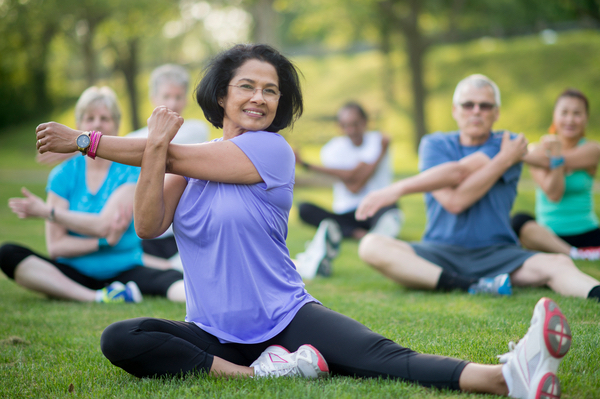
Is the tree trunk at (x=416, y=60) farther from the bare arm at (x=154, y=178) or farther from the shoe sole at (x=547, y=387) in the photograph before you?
the shoe sole at (x=547, y=387)

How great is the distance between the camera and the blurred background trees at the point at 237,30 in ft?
63.2

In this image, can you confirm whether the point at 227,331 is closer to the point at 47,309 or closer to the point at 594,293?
the point at 47,309

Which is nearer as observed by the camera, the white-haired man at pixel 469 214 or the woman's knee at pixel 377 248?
the white-haired man at pixel 469 214

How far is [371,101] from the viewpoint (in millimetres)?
29750

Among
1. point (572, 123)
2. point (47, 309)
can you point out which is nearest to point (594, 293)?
point (572, 123)

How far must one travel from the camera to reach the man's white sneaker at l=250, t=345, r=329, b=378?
95.7 inches

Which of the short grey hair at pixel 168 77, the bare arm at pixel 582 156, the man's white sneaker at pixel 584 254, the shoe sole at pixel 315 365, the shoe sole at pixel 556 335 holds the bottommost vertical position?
the man's white sneaker at pixel 584 254

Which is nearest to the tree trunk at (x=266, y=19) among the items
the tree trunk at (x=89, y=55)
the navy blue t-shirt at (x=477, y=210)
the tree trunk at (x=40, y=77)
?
the tree trunk at (x=89, y=55)

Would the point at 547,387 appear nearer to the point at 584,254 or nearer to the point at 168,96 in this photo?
the point at 584,254

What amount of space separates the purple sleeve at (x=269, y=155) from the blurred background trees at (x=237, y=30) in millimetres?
13907

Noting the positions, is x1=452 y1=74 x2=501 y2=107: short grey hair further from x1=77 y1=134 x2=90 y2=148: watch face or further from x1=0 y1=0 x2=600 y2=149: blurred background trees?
x1=0 y1=0 x2=600 y2=149: blurred background trees

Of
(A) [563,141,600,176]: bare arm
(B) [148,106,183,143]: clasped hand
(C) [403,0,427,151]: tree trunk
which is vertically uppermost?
(C) [403,0,427,151]: tree trunk

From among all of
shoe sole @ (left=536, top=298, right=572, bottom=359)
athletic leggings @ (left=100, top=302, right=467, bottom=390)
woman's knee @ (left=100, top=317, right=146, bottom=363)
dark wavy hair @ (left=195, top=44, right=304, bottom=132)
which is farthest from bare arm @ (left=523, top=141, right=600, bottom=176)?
woman's knee @ (left=100, top=317, right=146, bottom=363)

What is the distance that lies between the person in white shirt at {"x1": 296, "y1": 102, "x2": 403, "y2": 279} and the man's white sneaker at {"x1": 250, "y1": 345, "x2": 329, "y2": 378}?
493 cm
